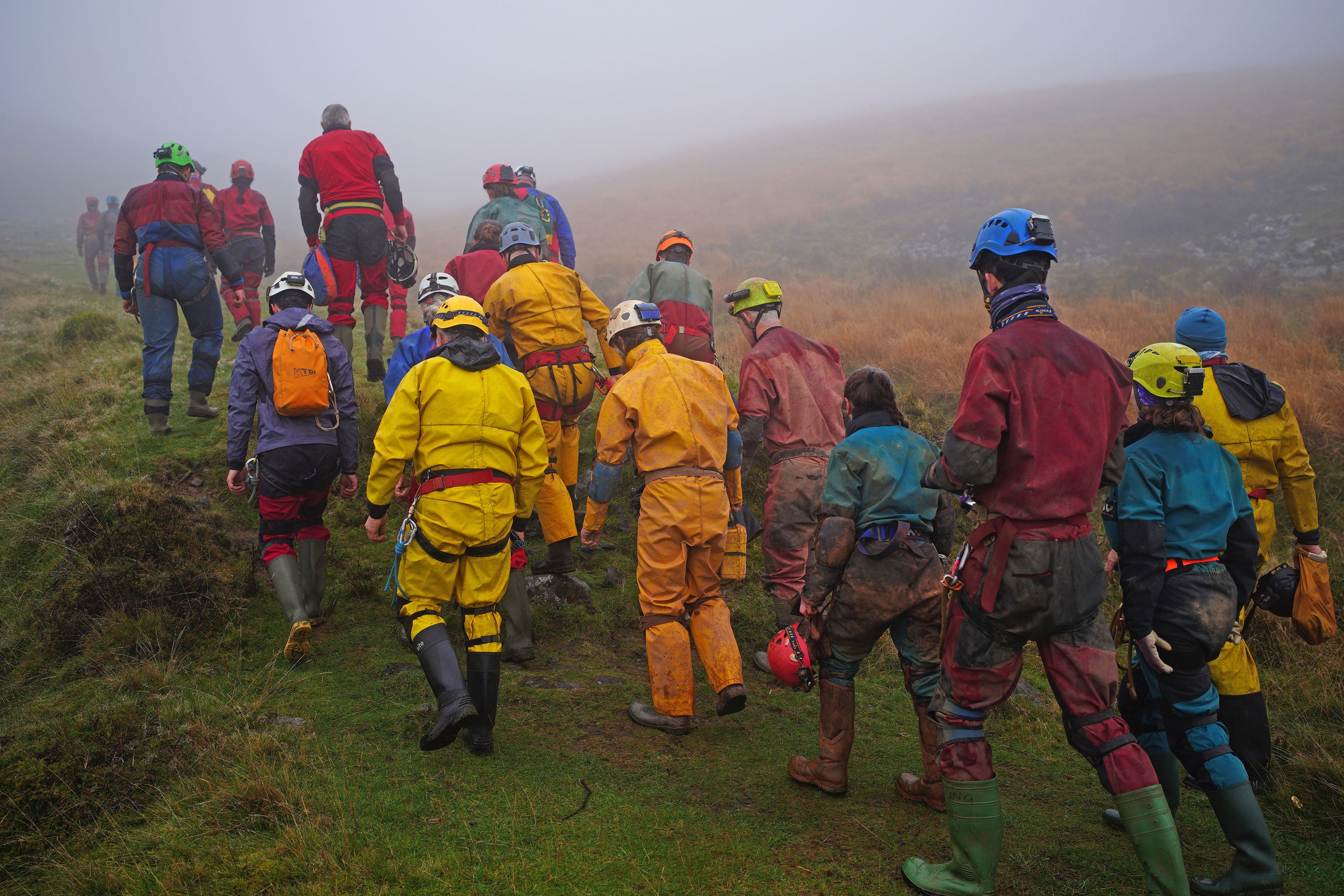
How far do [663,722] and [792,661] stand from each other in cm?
104

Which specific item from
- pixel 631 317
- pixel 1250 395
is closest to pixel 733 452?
pixel 631 317

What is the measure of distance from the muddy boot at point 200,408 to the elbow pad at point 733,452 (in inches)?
229

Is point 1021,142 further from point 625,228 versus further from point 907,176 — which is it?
point 625,228

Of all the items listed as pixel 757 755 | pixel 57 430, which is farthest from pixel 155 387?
pixel 757 755

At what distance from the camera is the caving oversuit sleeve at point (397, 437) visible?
397 centimetres

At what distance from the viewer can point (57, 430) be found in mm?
7465

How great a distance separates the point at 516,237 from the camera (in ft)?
19.7

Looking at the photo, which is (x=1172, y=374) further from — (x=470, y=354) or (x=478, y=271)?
(x=478, y=271)

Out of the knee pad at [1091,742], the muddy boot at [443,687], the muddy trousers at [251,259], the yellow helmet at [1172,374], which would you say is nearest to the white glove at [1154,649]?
the knee pad at [1091,742]

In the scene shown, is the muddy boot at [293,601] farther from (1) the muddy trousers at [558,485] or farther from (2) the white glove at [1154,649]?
(2) the white glove at [1154,649]

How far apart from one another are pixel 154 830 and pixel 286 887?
30.7 inches

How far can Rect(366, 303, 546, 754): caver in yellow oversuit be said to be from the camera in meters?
3.93

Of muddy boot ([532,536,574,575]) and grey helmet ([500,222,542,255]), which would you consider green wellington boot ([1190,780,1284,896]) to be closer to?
muddy boot ([532,536,574,575])

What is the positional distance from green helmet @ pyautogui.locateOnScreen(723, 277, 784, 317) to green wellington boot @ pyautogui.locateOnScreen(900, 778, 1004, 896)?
3771mm
